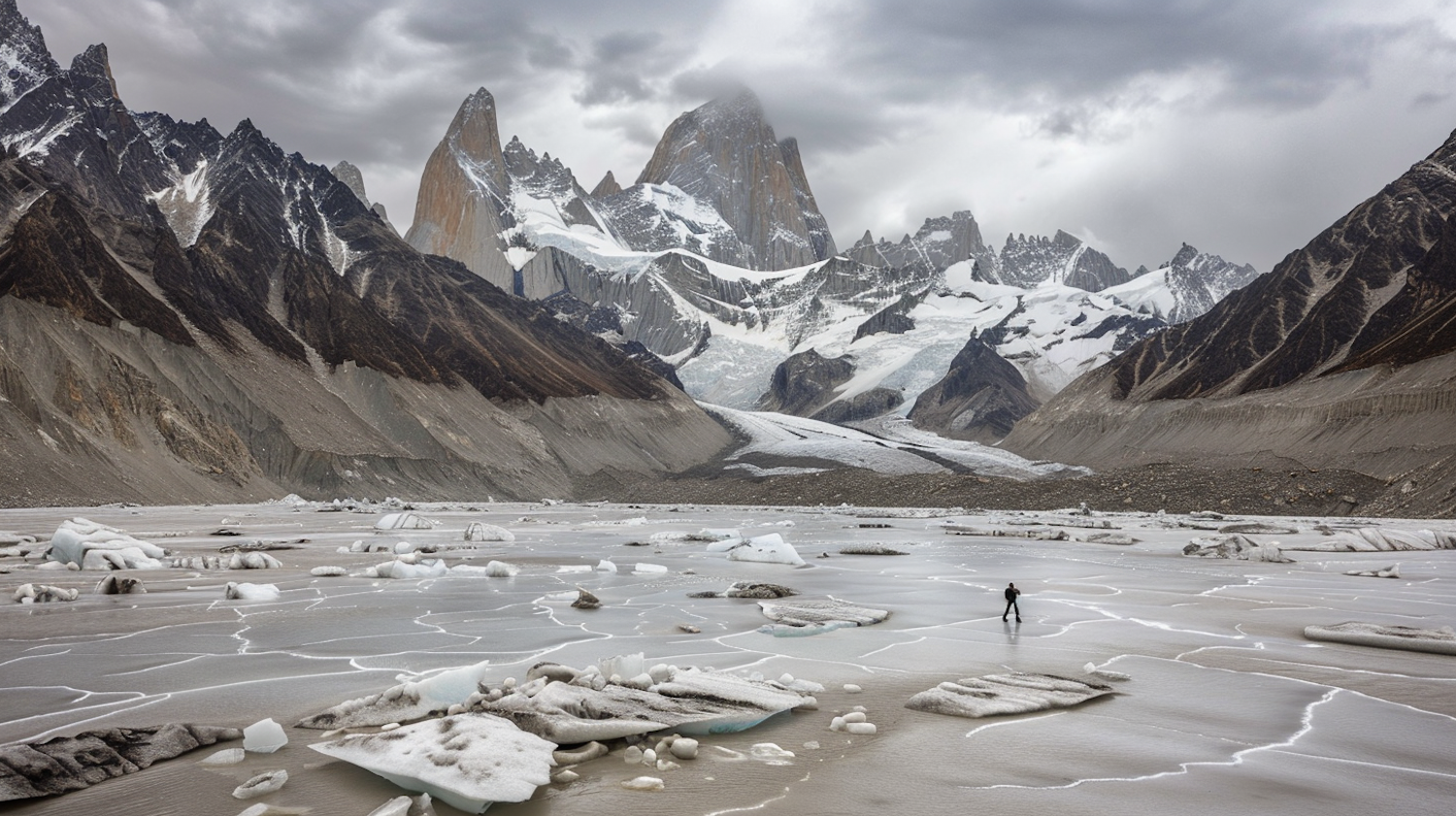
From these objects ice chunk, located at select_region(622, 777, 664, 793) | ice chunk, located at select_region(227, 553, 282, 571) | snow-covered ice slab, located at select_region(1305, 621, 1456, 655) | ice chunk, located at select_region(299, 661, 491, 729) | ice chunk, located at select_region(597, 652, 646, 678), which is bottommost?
ice chunk, located at select_region(227, 553, 282, 571)

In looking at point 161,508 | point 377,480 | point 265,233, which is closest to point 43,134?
point 265,233

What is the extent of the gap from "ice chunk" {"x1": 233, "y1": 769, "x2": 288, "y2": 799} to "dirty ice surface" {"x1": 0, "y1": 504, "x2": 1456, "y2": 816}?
0.23 ft

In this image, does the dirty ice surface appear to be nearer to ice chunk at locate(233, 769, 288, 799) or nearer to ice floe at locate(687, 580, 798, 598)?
ice chunk at locate(233, 769, 288, 799)

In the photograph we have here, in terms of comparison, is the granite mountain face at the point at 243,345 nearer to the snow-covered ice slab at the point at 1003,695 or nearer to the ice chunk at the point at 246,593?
the ice chunk at the point at 246,593

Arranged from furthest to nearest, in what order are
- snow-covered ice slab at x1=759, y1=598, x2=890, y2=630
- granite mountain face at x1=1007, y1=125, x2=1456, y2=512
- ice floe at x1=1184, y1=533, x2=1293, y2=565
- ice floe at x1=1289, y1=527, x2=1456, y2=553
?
granite mountain face at x1=1007, y1=125, x2=1456, y2=512, ice floe at x1=1289, y1=527, x2=1456, y2=553, ice floe at x1=1184, y1=533, x2=1293, y2=565, snow-covered ice slab at x1=759, y1=598, x2=890, y2=630

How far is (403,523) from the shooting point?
35750 mm

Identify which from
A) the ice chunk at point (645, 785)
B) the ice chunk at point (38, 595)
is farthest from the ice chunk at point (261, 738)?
the ice chunk at point (38, 595)

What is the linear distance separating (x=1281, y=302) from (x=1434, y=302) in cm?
2811

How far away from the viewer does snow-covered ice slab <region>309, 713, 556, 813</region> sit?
5434mm

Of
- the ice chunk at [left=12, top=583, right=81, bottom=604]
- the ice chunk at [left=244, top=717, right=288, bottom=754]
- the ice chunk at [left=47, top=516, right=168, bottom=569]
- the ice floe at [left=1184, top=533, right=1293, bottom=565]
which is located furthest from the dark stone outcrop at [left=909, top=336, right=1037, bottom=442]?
the ice chunk at [left=244, top=717, right=288, bottom=754]

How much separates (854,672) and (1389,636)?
→ 655 cm

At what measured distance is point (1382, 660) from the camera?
33.2ft

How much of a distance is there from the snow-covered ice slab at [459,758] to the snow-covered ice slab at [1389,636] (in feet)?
32.6

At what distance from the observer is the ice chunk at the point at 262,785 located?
5.53 m
